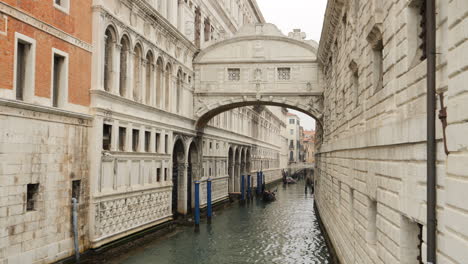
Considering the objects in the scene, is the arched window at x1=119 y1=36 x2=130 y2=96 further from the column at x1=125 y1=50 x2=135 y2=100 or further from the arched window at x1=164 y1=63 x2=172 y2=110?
the arched window at x1=164 y1=63 x2=172 y2=110

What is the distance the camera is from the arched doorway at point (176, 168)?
19828 millimetres

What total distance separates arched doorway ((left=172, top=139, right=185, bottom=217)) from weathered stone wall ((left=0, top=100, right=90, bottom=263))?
7.89m

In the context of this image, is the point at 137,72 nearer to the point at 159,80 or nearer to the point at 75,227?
the point at 159,80

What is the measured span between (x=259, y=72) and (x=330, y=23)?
23.2 ft

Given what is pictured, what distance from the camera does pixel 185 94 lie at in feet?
65.6

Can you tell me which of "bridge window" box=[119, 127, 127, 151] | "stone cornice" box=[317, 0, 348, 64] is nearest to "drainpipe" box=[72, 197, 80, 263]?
"bridge window" box=[119, 127, 127, 151]

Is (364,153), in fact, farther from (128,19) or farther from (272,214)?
(272,214)

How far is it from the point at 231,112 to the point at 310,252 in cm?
1508

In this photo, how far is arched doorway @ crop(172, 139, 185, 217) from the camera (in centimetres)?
1983

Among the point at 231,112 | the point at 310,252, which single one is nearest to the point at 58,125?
the point at 310,252

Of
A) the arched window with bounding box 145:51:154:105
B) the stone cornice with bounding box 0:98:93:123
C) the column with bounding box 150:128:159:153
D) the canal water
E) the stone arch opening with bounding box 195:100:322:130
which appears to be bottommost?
the canal water

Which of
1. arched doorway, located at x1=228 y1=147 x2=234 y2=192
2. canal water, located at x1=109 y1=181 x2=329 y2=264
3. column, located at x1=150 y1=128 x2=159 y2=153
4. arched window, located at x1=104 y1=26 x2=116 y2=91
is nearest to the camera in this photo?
arched window, located at x1=104 y1=26 x2=116 y2=91

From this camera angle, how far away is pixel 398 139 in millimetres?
5402

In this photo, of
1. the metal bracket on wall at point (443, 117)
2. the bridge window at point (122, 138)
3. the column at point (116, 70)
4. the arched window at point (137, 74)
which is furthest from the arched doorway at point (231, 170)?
the metal bracket on wall at point (443, 117)
